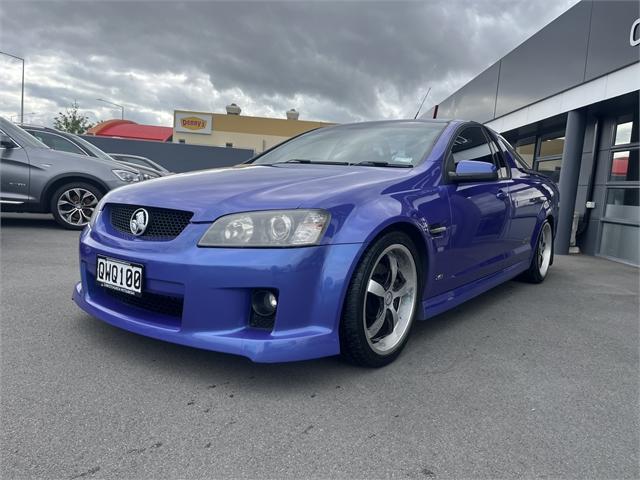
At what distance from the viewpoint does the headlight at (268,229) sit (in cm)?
202

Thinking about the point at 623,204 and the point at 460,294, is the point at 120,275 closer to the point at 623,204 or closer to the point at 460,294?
the point at 460,294

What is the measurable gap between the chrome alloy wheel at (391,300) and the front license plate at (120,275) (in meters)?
1.12

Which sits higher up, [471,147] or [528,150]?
[528,150]

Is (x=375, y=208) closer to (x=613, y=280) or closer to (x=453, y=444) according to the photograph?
(x=453, y=444)

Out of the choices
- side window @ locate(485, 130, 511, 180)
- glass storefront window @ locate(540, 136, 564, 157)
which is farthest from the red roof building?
side window @ locate(485, 130, 511, 180)

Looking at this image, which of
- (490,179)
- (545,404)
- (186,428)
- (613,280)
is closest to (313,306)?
(186,428)

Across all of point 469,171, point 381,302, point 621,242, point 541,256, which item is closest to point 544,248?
point 541,256

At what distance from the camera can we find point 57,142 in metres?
7.09

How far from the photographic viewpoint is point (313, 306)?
204 cm

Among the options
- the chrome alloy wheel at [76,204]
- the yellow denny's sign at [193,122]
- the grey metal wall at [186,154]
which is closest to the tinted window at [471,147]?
the chrome alloy wheel at [76,204]

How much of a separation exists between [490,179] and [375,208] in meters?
1.38

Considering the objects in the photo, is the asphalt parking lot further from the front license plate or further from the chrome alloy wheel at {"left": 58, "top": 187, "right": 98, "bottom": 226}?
the chrome alloy wheel at {"left": 58, "top": 187, "right": 98, "bottom": 226}

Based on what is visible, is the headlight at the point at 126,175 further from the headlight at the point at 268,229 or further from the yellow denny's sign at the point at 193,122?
the yellow denny's sign at the point at 193,122

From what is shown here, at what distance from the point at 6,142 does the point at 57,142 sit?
3.73 ft
